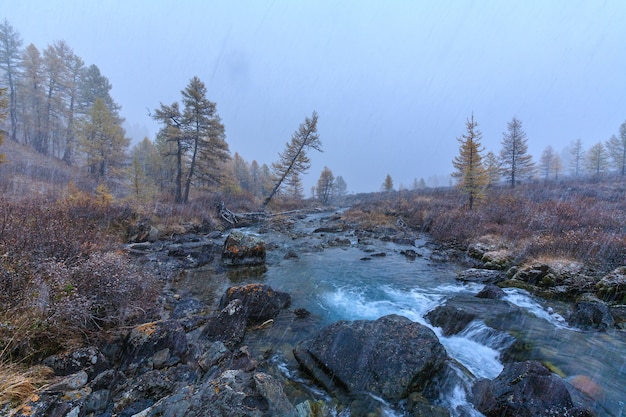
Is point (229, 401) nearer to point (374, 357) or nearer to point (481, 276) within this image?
point (374, 357)

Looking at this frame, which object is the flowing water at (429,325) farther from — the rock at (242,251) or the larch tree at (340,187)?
the larch tree at (340,187)

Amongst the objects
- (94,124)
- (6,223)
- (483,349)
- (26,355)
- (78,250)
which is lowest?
(483,349)

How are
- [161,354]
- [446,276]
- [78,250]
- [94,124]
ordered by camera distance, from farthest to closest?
[94,124] → [446,276] → [78,250] → [161,354]

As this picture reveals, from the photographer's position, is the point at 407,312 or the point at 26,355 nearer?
the point at 26,355

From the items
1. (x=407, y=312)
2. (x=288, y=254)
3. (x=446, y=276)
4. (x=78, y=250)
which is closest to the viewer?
(x=78, y=250)

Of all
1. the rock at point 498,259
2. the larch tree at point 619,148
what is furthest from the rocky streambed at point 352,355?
the larch tree at point 619,148

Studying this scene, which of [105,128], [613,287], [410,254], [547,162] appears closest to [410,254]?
[410,254]

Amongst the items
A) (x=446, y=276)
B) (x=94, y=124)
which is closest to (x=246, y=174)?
(x=94, y=124)

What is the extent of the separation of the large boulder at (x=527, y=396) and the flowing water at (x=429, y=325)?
0.42 m

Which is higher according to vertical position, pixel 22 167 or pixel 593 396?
pixel 22 167

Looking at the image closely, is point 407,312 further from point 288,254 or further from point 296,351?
point 288,254

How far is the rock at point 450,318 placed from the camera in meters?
6.91

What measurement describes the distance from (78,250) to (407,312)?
9.71 metres

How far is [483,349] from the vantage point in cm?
600
